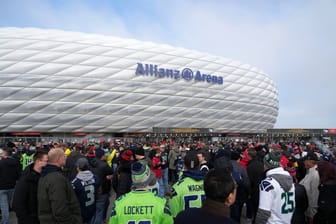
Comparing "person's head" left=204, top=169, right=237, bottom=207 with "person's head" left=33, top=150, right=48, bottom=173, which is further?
"person's head" left=33, top=150, right=48, bottom=173

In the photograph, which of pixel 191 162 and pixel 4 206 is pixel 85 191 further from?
pixel 4 206

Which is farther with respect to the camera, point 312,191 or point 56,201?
point 312,191

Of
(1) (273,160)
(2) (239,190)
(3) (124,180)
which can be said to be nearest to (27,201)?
(3) (124,180)

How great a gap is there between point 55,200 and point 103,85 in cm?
3248

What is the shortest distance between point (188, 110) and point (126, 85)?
9.72 meters

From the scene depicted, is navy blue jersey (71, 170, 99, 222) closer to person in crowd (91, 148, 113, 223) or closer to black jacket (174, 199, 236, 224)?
person in crowd (91, 148, 113, 223)

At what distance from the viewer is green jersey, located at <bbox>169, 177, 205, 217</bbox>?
3.21 metres

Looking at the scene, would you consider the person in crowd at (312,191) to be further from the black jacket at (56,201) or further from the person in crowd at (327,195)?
the black jacket at (56,201)

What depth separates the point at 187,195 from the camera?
3217mm

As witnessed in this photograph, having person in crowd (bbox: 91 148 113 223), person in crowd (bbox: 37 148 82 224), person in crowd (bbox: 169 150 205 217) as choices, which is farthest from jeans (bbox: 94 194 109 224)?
person in crowd (bbox: 169 150 205 217)

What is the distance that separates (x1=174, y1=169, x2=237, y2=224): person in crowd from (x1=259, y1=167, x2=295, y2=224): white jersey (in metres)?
1.32

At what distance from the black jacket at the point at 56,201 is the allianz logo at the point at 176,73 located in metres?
33.8

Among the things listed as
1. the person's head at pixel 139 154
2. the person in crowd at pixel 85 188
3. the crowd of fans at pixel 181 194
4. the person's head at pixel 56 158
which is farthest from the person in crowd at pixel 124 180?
the person's head at pixel 56 158

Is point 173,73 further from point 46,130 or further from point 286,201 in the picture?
point 286,201
